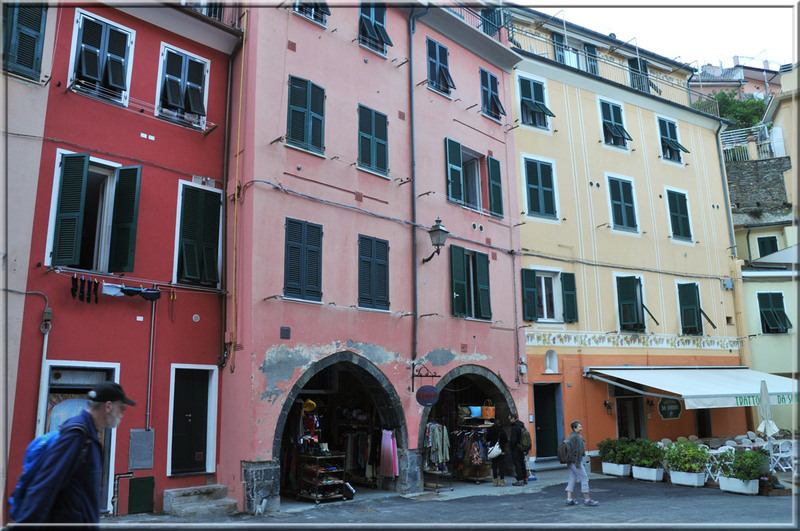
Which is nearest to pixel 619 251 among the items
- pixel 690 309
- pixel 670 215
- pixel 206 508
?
pixel 670 215

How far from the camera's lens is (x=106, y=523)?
9477 millimetres

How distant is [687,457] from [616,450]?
1967mm

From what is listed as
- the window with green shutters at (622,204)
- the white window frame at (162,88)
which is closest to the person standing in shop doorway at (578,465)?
the white window frame at (162,88)

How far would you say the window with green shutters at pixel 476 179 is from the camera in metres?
16.0

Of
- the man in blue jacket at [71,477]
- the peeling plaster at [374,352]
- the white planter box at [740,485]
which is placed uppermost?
the peeling plaster at [374,352]

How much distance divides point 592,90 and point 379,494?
544 inches

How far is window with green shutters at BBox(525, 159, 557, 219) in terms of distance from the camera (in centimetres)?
1798

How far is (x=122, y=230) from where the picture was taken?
1079cm

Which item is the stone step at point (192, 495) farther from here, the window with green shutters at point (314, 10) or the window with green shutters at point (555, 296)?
the window with green shutters at point (555, 296)

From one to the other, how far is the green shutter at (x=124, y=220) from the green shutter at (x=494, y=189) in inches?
349

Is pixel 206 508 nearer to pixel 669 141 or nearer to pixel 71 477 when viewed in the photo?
pixel 71 477

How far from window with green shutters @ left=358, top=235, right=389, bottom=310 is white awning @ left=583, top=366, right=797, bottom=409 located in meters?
6.97

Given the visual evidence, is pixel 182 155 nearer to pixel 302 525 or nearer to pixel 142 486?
pixel 142 486

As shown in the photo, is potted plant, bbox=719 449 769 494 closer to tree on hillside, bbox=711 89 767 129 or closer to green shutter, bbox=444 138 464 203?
green shutter, bbox=444 138 464 203
